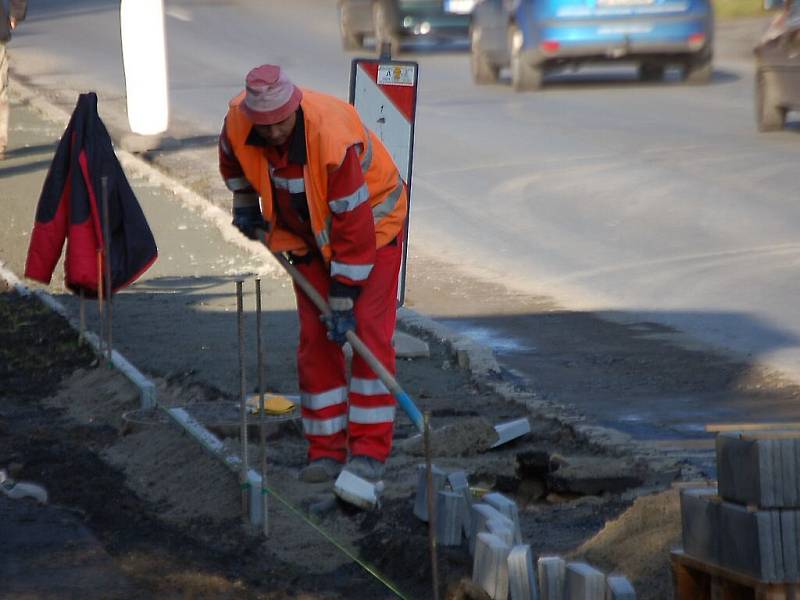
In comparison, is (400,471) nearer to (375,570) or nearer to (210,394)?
(375,570)

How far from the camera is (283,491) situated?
6453 millimetres

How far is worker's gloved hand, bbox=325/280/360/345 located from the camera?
20.0 feet

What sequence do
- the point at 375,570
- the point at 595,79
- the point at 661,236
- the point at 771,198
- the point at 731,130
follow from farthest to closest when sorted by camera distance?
the point at 595,79, the point at 731,130, the point at 771,198, the point at 661,236, the point at 375,570

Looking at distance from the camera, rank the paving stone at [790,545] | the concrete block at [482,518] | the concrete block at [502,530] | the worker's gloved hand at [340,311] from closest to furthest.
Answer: the paving stone at [790,545]
the concrete block at [502,530]
the concrete block at [482,518]
the worker's gloved hand at [340,311]

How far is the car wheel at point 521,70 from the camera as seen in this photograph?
20.6 meters

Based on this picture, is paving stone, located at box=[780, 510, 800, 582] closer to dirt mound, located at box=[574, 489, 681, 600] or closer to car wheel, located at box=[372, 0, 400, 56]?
dirt mound, located at box=[574, 489, 681, 600]

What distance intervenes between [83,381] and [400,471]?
2.80m

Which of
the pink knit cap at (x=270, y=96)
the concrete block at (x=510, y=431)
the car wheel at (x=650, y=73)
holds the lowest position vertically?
the concrete block at (x=510, y=431)

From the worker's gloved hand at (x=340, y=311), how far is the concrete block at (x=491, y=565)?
142 cm

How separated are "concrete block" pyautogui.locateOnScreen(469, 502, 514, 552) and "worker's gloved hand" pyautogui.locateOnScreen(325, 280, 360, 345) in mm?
1063

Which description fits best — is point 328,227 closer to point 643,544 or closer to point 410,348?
point 643,544

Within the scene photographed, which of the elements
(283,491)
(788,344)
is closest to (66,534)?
(283,491)

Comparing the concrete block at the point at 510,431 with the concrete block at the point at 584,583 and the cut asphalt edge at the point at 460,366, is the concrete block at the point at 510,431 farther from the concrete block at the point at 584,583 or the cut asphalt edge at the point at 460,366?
the concrete block at the point at 584,583

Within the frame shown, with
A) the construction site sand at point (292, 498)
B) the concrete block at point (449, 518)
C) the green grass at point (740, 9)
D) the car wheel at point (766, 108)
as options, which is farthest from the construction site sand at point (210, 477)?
the green grass at point (740, 9)
